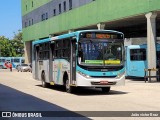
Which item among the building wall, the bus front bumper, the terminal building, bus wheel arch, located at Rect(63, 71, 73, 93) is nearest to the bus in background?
the terminal building

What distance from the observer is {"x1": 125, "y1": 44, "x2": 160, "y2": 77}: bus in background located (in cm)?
3338

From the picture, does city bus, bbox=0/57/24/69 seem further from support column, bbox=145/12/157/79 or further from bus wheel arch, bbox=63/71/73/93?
bus wheel arch, bbox=63/71/73/93

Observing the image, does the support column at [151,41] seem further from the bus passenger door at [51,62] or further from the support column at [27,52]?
the support column at [27,52]

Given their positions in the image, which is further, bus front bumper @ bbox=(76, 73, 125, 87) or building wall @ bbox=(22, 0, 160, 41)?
building wall @ bbox=(22, 0, 160, 41)

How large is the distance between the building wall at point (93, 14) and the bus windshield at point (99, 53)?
11058 mm

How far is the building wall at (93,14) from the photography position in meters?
32.6

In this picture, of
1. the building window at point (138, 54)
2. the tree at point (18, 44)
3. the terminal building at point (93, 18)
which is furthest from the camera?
the tree at point (18, 44)

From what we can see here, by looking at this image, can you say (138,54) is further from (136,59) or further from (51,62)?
(51,62)

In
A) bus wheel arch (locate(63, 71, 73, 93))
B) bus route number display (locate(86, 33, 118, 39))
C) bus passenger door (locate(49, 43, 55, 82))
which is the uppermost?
bus route number display (locate(86, 33, 118, 39))

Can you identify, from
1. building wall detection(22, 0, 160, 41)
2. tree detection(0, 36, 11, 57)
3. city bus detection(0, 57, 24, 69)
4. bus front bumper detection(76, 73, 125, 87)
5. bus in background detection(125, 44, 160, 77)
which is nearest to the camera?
bus front bumper detection(76, 73, 125, 87)

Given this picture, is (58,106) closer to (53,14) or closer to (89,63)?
(89,63)

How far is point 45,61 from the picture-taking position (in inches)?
1014

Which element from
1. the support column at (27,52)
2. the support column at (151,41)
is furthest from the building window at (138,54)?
the support column at (27,52)

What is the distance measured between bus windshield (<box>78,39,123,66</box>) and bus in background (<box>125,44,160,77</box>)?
1305cm
